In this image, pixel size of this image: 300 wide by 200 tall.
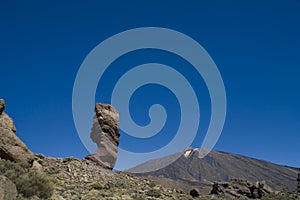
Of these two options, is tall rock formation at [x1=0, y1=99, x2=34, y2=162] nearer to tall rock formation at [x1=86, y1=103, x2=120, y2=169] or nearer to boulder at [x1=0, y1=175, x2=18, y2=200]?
boulder at [x1=0, y1=175, x2=18, y2=200]

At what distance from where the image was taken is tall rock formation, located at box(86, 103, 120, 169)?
30953 mm

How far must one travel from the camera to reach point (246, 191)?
5028 centimetres

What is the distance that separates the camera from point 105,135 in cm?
3153

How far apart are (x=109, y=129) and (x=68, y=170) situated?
6903mm

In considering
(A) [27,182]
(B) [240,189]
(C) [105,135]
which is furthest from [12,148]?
(B) [240,189]

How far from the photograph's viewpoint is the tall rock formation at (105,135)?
30953mm

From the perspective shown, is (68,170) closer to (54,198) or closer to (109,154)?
(109,154)

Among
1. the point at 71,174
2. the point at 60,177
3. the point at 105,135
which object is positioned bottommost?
the point at 60,177

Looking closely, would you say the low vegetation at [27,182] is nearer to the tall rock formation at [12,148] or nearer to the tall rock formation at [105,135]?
the tall rock formation at [12,148]

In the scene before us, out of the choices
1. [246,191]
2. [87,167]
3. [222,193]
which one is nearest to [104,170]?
[87,167]

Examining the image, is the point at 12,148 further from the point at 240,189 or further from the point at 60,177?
the point at 240,189

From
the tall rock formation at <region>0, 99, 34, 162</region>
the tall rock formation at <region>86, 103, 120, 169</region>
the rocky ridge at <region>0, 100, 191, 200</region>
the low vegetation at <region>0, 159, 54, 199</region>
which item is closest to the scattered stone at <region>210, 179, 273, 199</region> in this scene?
the rocky ridge at <region>0, 100, 191, 200</region>

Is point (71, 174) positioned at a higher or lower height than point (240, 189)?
lower

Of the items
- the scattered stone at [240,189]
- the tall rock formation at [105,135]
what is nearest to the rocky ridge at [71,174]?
the tall rock formation at [105,135]
